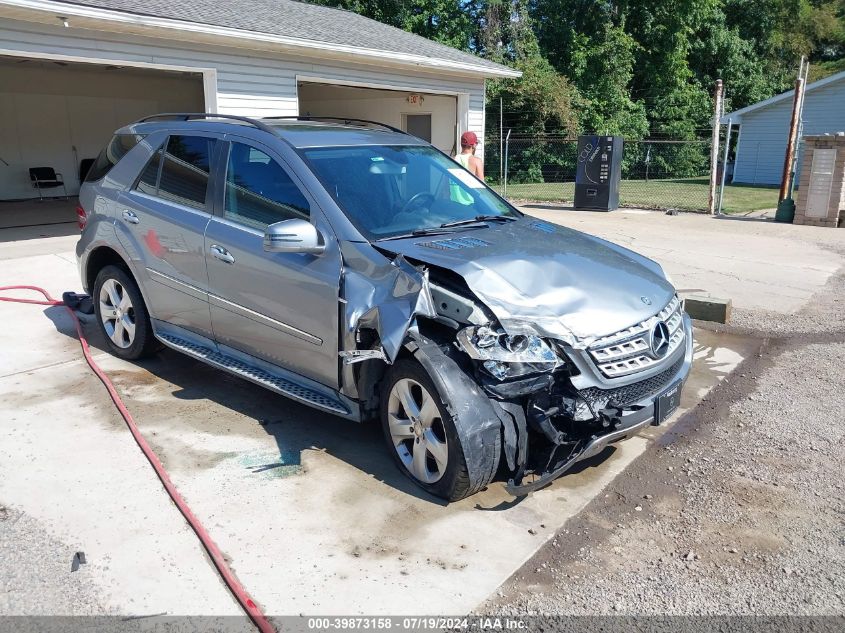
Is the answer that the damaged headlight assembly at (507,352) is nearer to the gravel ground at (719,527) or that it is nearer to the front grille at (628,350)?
the front grille at (628,350)

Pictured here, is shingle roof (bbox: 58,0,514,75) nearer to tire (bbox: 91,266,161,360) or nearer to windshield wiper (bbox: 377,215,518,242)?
tire (bbox: 91,266,161,360)

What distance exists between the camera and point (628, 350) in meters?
3.52

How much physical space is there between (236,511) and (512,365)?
1597 millimetres

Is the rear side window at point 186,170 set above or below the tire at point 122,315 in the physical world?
above

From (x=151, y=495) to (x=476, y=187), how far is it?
118 inches

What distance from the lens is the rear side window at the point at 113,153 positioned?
18.3 feet

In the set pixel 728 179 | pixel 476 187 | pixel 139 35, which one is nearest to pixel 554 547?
pixel 476 187

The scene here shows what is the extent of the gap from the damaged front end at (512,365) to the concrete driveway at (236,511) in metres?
0.43

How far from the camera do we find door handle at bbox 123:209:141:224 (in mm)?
5176

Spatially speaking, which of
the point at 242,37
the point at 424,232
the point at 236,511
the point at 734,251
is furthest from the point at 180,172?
the point at 734,251

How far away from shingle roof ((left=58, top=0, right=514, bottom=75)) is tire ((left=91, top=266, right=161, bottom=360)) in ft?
17.4

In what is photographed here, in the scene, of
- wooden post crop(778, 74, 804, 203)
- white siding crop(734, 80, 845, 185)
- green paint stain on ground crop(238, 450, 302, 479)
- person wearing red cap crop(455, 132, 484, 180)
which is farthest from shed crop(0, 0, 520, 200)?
white siding crop(734, 80, 845, 185)

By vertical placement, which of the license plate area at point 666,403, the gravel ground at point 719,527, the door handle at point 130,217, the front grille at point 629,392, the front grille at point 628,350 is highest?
the door handle at point 130,217

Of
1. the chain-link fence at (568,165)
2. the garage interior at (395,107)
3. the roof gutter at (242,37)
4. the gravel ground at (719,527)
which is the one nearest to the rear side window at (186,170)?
the gravel ground at (719,527)
